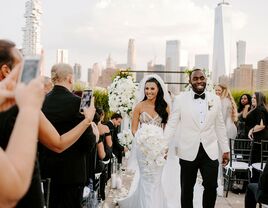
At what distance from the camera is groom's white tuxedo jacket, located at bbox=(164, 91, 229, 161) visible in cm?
546

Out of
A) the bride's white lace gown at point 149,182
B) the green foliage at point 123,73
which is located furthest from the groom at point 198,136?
the green foliage at point 123,73

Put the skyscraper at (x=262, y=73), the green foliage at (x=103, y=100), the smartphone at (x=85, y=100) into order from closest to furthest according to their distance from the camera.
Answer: the smartphone at (x=85, y=100) → the green foliage at (x=103, y=100) → the skyscraper at (x=262, y=73)

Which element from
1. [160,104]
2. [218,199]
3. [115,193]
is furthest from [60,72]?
[218,199]

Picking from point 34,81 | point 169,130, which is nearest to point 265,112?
point 169,130

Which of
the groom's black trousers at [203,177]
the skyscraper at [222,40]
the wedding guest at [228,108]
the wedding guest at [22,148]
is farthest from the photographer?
the skyscraper at [222,40]

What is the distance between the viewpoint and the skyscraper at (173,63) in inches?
579

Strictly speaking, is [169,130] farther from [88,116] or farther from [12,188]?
[12,188]

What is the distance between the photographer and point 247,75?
51938 millimetres

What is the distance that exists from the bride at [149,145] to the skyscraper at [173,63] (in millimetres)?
5809

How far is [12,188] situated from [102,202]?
19.2 ft

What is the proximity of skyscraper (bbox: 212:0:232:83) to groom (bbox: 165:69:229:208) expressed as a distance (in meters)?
58.7

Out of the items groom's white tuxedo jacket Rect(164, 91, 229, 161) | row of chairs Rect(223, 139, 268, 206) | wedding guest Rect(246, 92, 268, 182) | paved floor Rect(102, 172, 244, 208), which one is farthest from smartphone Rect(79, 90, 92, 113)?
wedding guest Rect(246, 92, 268, 182)

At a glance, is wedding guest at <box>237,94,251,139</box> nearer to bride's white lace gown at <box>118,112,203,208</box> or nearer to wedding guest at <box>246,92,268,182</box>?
wedding guest at <box>246,92,268,182</box>

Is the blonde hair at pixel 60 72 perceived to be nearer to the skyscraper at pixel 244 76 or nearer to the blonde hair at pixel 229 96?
the blonde hair at pixel 229 96
